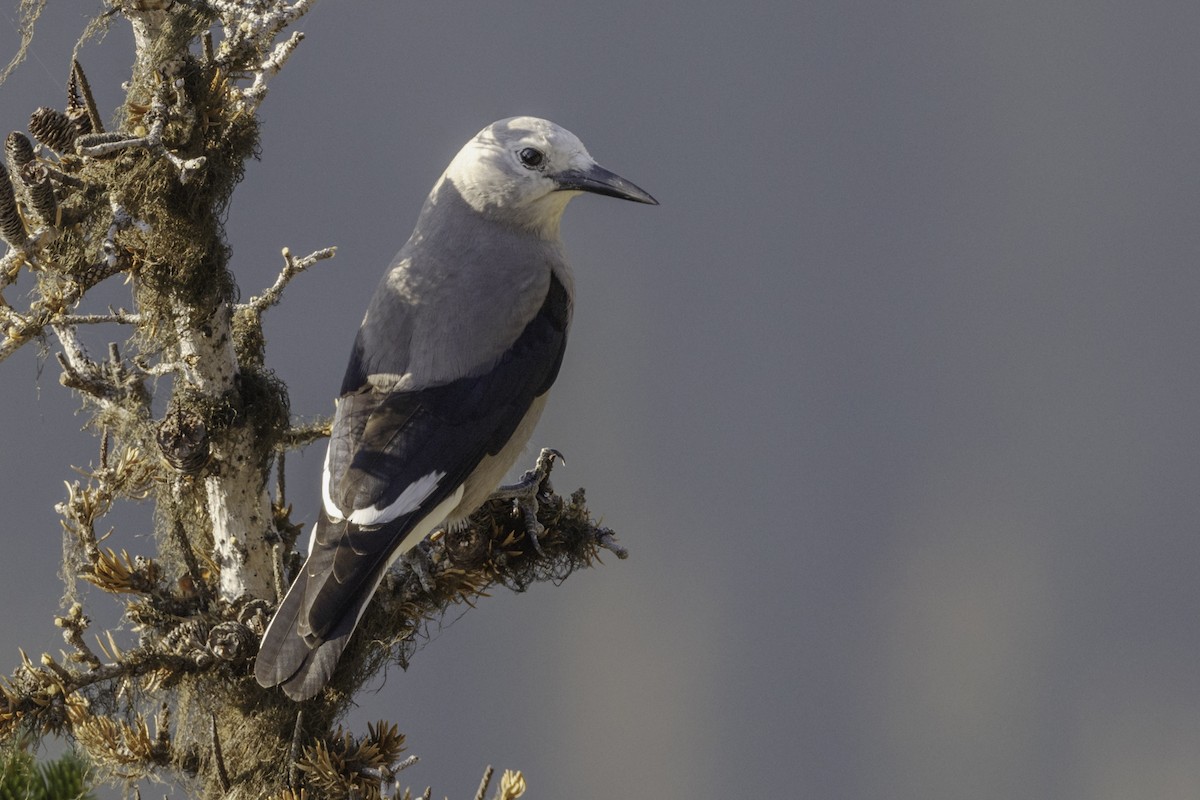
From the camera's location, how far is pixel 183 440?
1.51 m

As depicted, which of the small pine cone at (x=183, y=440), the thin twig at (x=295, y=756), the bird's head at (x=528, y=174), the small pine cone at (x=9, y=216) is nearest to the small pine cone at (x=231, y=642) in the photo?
the thin twig at (x=295, y=756)

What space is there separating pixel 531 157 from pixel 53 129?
0.71 m

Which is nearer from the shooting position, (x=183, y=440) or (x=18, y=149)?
(x=18, y=149)

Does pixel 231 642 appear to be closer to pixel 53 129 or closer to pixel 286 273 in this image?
pixel 286 273

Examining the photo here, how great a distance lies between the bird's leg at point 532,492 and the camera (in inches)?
66.6

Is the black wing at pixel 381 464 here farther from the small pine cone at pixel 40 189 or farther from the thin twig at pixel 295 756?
the small pine cone at pixel 40 189

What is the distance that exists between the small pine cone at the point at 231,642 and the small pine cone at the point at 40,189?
1.80ft

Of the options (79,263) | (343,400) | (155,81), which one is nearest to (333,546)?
(343,400)

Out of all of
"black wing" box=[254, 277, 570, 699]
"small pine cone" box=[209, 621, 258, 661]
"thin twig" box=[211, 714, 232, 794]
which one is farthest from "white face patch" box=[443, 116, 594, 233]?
"thin twig" box=[211, 714, 232, 794]

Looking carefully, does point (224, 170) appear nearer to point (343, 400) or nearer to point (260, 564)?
point (343, 400)

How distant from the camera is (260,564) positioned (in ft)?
5.48

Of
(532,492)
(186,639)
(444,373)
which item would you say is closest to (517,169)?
(444,373)

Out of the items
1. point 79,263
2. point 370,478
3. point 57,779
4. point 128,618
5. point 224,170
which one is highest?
point 224,170

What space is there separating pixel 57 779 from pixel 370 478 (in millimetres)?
559
